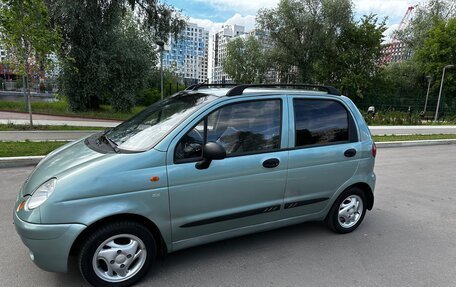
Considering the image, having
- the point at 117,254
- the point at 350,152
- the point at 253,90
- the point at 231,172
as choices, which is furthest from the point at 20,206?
the point at 350,152

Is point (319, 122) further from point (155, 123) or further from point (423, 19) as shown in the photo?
point (423, 19)

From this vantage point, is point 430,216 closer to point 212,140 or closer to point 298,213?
point 298,213

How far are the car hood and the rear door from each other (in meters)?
1.89

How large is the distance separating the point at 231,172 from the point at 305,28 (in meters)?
32.5

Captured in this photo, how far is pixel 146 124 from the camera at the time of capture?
3236 mm

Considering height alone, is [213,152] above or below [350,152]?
above

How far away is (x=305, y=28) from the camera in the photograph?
3200 centimetres

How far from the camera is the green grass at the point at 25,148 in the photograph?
23.0ft

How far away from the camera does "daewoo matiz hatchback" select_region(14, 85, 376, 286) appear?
96.7 inches

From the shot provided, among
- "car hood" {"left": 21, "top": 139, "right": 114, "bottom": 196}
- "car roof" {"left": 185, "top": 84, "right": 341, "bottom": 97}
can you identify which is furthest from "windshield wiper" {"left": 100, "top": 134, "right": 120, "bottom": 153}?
"car roof" {"left": 185, "top": 84, "right": 341, "bottom": 97}

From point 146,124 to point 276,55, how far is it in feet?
109

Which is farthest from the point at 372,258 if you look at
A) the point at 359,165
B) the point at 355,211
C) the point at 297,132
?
the point at 297,132

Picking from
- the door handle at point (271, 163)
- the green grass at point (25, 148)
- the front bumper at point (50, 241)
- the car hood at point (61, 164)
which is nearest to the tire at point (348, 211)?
the door handle at point (271, 163)

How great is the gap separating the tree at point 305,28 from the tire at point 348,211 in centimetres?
3111
